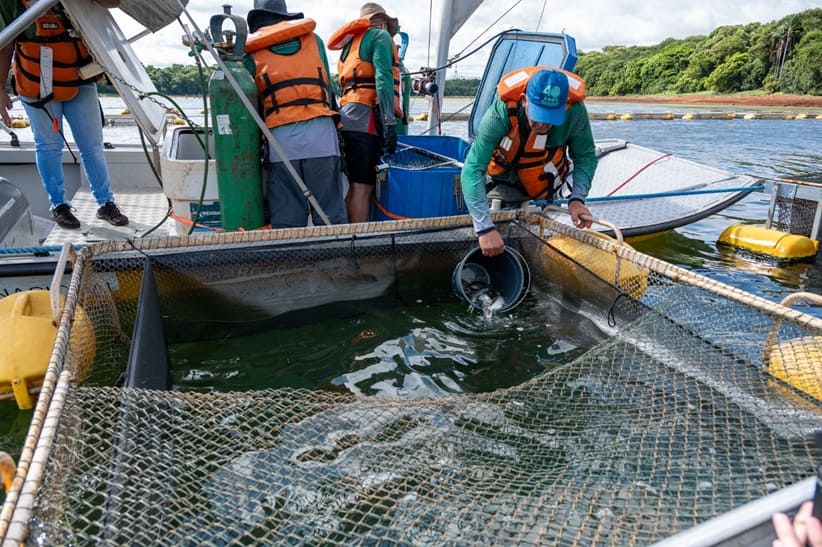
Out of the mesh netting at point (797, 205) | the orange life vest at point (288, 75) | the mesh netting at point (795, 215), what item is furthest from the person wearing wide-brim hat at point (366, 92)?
the mesh netting at point (795, 215)

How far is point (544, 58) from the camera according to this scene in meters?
5.83

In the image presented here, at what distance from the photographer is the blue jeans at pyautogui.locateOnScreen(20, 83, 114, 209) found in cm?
402

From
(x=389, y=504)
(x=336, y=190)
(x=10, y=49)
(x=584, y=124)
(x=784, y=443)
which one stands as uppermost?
(x=10, y=49)

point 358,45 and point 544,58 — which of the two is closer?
point 358,45

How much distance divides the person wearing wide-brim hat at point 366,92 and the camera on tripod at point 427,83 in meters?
2.17

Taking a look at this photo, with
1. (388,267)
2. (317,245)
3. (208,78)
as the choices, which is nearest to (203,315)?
(317,245)

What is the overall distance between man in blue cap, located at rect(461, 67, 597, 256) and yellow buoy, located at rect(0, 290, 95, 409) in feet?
7.47

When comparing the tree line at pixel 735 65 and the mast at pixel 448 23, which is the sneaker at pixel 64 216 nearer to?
the mast at pixel 448 23

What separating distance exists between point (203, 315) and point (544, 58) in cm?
445

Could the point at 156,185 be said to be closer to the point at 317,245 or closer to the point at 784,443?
the point at 317,245

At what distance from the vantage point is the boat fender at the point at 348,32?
4.20 m

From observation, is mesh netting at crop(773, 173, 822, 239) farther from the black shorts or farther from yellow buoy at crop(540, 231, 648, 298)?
the black shorts

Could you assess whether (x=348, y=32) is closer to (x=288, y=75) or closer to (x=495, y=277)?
(x=288, y=75)

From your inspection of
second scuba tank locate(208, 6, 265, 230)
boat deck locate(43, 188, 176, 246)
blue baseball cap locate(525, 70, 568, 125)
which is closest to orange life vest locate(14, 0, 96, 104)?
boat deck locate(43, 188, 176, 246)
